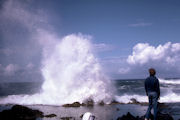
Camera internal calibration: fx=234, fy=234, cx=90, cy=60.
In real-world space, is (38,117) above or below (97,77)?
below

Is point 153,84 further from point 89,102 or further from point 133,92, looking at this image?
point 133,92

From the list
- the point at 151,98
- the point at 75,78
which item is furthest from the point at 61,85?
the point at 151,98

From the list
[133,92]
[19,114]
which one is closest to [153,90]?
[19,114]

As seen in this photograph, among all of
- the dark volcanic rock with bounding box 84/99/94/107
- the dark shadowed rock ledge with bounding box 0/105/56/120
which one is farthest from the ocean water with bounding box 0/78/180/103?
the dark shadowed rock ledge with bounding box 0/105/56/120

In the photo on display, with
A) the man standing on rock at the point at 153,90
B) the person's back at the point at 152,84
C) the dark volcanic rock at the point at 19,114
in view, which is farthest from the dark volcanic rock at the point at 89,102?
the person's back at the point at 152,84

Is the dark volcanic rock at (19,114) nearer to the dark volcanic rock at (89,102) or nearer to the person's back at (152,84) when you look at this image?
the dark volcanic rock at (89,102)

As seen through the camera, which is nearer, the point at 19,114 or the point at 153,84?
the point at 153,84

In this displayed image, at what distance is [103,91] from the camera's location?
27.3 meters

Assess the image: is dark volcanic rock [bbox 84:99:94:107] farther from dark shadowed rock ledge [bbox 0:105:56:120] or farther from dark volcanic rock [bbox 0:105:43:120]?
dark volcanic rock [bbox 0:105:43:120]

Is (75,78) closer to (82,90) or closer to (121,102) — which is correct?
(82,90)

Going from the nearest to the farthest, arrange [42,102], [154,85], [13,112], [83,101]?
[154,85] < [13,112] < [83,101] < [42,102]

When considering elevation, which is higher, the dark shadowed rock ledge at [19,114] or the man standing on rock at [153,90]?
the man standing on rock at [153,90]

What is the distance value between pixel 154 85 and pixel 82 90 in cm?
1906

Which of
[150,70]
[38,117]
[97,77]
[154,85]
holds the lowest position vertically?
[38,117]
